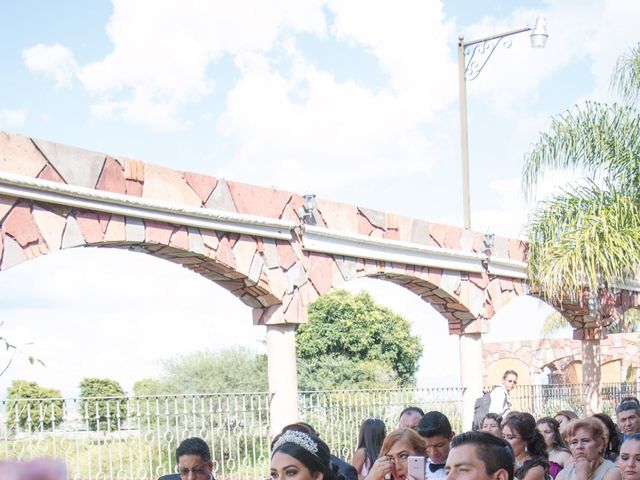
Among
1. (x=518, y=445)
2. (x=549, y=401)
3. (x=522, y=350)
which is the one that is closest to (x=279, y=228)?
(x=518, y=445)

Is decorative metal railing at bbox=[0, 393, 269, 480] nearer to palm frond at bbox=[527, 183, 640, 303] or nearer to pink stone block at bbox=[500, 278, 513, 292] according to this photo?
pink stone block at bbox=[500, 278, 513, 292]

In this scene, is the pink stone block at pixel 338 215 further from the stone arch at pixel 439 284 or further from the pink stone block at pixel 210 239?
the pink stone block at pixel 210 239

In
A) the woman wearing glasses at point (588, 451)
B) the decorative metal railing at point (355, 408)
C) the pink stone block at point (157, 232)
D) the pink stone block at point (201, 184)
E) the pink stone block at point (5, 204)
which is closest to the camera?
the woman wearing glasses at point (588, 451)

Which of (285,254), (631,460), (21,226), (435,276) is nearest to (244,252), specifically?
(285,254)

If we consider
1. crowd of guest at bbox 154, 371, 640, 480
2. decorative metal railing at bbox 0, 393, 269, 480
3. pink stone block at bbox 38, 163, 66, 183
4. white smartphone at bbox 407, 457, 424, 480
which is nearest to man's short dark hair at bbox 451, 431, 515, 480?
crowd of guest at bbox 154, 371, 640, 480

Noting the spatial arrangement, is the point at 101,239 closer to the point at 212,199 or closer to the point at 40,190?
the point at 40,190

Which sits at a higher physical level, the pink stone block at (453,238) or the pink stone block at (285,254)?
the pink stone block at (453,238)

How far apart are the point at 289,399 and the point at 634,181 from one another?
19.0 ft

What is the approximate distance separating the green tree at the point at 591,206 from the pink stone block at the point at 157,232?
19.5 ft

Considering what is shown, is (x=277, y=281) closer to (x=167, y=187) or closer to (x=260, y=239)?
(x=260, y=239)

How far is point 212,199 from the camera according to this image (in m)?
7.75

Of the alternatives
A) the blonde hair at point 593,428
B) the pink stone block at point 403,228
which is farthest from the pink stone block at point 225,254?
the blonde hair at point 593,428

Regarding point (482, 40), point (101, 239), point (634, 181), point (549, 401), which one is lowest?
point (549, 401)

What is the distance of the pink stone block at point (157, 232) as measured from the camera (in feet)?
23.2
